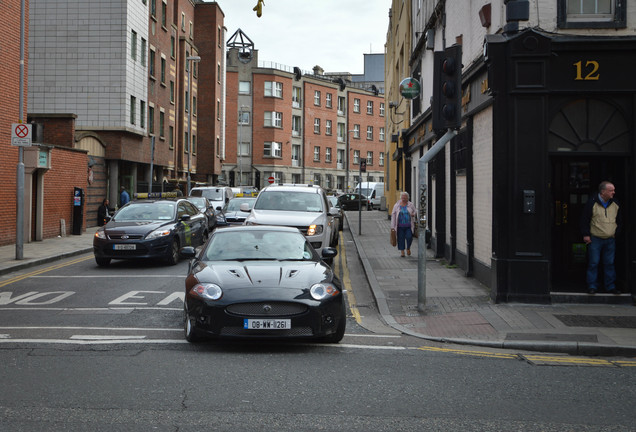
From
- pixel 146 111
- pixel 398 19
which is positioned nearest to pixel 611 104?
pixel 398 19

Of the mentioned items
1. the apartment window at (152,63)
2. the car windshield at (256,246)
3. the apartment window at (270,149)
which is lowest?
the car windshield at (256,246)

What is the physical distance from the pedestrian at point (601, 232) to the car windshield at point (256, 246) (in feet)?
15.3

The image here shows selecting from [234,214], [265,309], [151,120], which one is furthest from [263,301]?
[151,120]

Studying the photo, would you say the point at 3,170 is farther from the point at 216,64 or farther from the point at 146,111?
the point at 216,64

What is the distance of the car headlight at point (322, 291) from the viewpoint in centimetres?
738

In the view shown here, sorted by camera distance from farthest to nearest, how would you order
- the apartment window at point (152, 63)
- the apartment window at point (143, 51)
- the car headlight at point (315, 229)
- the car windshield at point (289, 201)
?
the apartment window at point (152, 63)
the apartment window at point (143, 51)
the car windshield at point (289, 201)
the car headlight at point (315, 229)

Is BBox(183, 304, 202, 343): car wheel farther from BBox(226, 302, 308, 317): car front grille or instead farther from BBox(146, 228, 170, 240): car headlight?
BBox(146, 228, 170, 240): car headlight

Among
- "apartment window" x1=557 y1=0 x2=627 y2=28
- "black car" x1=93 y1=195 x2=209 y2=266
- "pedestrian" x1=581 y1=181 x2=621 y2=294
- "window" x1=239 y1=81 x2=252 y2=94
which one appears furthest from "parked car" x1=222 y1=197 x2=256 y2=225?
"window" x1=239 y1=81 x2=252 y2=94

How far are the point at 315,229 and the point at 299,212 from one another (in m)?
1.03

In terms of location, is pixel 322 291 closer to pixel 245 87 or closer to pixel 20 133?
pixel 20 133

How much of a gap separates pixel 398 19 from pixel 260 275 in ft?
90.3

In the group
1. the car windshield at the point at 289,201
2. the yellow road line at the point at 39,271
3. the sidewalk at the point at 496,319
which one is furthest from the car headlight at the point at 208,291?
the car windshield at the point at 289,201

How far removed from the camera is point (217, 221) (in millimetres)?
25766

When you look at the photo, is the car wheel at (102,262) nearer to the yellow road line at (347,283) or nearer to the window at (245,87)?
the yellow road line at (347,283)
